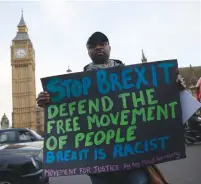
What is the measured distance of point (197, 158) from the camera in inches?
345

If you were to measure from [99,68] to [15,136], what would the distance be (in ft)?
19.2

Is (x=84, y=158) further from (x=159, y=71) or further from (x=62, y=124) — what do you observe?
(x=159, y=71)

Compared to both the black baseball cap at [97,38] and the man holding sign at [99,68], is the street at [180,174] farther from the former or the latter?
the black baseball cap at [97,38]

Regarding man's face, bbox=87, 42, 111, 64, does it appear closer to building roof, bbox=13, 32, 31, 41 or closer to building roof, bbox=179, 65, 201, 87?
building roof, bbox=179, 65, 201, 87

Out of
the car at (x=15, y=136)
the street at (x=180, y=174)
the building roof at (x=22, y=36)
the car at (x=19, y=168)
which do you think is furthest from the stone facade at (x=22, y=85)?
the car at (x=19, y=168)

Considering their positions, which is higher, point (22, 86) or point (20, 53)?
point (20, 53)

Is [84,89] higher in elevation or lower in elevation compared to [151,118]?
higher

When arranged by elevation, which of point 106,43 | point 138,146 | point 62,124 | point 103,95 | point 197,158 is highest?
point 106,43

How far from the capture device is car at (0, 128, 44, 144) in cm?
804

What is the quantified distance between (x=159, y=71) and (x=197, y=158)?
6519mm

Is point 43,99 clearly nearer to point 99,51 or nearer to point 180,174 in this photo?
point 99,51

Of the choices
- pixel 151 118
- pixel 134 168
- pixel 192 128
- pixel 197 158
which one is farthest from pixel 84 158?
pixel 192 128

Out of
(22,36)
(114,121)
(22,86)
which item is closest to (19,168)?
(114,121)

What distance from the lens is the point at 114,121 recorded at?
269cm
